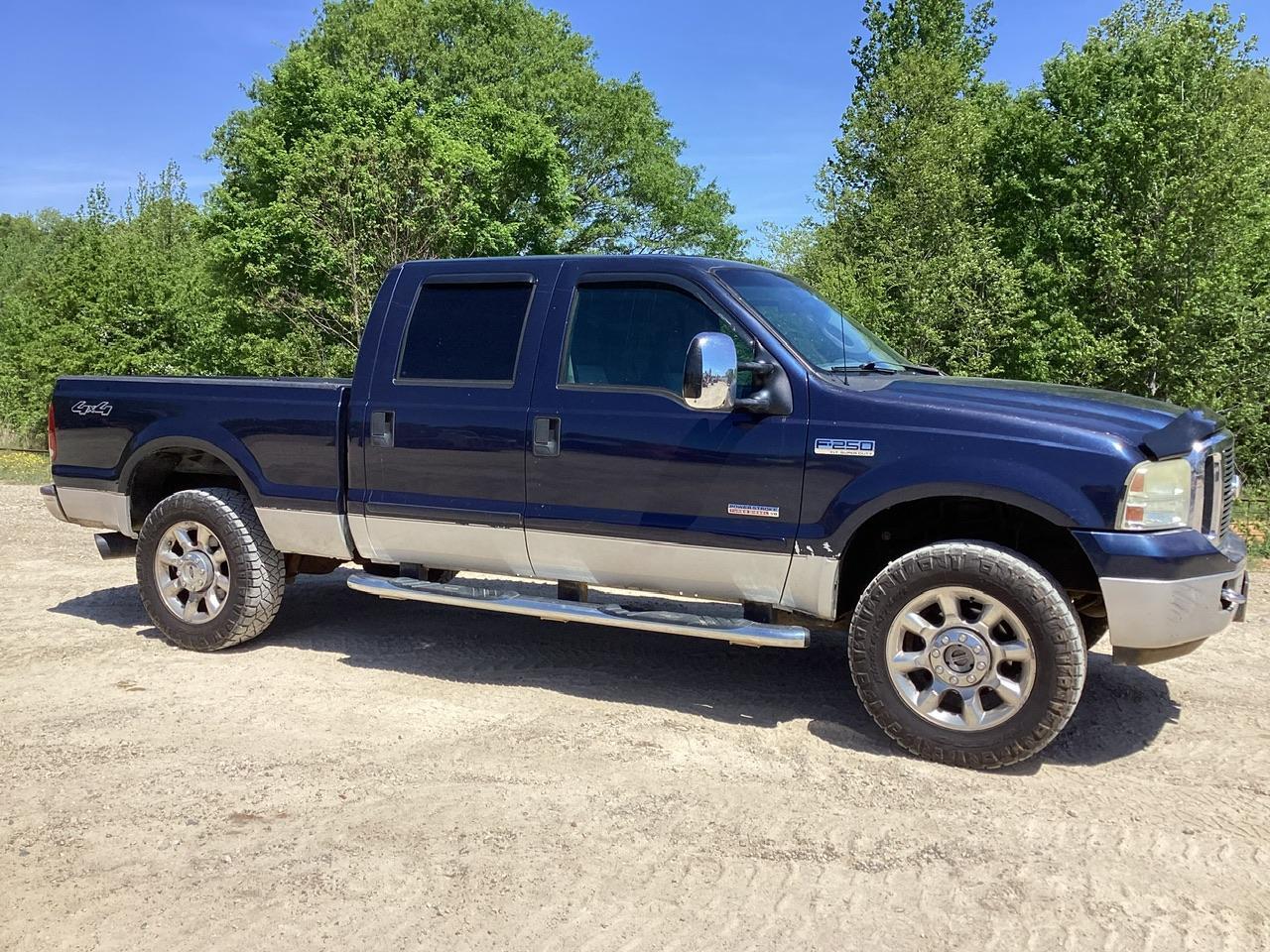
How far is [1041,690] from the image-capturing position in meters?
4.39

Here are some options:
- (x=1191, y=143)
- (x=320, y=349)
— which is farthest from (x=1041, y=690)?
(x=320, y=349)

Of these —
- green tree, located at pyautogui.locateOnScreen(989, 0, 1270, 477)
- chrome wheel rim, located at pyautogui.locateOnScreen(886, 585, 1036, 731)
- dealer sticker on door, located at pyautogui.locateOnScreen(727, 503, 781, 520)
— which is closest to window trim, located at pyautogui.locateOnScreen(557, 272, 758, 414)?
dealer sticker on door, located at pyautogui.locateOnScreen(727, 503, 781, 520)

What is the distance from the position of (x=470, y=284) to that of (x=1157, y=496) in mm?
3403

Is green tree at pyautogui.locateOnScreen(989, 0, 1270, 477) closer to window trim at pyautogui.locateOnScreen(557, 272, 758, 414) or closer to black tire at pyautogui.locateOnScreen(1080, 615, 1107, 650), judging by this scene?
black tire at pyautogui.locateOnScreen(1080, 615, 1107, 650)

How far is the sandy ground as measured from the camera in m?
3.21

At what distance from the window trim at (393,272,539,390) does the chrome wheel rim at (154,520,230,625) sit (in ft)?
5.27

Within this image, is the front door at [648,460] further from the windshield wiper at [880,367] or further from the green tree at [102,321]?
the green tree at [102,321]

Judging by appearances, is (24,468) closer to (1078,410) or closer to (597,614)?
(597,614)

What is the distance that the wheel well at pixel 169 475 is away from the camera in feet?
21.5

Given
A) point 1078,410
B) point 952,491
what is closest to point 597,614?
point 952,491

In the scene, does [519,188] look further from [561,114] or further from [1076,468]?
[1076,468]

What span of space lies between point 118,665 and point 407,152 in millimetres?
26460

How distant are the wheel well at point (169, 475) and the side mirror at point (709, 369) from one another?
3.15 metres

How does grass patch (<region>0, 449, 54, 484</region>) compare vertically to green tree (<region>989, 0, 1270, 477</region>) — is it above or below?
below
